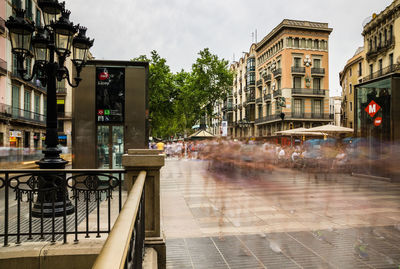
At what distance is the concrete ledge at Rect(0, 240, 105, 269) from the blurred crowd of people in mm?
12283

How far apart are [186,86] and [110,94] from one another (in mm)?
39332

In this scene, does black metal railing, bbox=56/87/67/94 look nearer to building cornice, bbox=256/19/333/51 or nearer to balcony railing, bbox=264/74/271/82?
balcony railing, bbox=264/74/271/82

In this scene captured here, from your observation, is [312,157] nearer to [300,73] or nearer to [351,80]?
[300,73]

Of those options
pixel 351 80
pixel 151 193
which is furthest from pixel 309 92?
pixel 151 193

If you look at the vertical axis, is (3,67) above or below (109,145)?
above

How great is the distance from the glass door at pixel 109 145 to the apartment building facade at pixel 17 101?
16961 mm

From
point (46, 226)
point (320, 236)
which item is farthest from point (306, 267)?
point (46, 226)

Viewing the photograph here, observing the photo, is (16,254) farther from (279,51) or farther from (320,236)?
(279,51)

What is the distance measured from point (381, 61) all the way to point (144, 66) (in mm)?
32787

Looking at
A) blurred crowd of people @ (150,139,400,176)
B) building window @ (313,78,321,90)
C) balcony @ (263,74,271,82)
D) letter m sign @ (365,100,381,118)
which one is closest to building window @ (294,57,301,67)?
building window @ (313,78,321,90)

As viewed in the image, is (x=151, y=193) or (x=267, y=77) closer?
(x=151, y=193)

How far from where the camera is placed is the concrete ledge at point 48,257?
403 centimetres

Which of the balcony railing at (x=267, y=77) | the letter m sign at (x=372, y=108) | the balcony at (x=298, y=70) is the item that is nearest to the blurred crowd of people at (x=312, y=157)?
the letter m sign at (x=372, y=108)

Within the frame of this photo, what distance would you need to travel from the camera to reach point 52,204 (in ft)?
13.0
